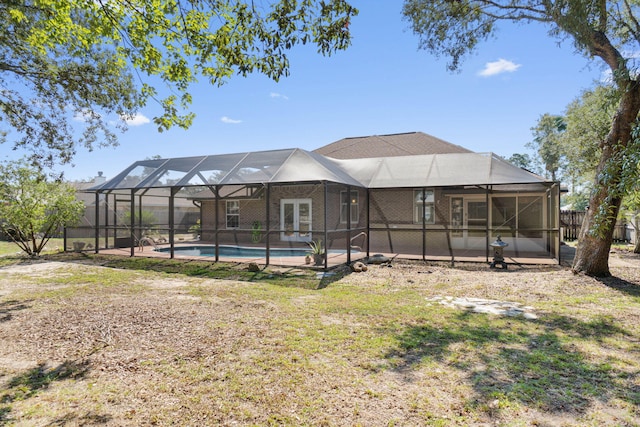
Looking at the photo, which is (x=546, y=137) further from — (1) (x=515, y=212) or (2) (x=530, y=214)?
(1) (x=515, y=212)

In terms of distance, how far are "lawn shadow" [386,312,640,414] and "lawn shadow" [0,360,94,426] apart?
3.32 meters

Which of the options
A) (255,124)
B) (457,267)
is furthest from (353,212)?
(255,124)

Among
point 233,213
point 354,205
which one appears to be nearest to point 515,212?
point 354,205

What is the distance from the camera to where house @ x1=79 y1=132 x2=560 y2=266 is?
1130cm

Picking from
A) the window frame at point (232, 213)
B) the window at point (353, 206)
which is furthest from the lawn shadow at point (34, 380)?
the window frame at point (232, 213)

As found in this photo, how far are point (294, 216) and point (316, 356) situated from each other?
12.8 m

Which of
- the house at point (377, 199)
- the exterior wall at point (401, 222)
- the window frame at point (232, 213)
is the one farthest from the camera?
the window frame at point (232, 213)

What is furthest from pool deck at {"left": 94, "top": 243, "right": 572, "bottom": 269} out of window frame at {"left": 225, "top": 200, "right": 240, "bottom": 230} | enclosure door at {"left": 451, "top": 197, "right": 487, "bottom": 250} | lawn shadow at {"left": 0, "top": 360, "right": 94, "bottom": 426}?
lawn shadow at {"left": 0, "top": 360, "right": 94, "bottom": 426}

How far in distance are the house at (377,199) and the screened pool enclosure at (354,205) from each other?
41mm

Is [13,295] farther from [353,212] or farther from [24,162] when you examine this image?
[353,212]

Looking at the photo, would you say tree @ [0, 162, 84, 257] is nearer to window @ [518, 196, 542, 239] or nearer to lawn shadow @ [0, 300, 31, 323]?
lawn shadow @ [0, 300, 31, 323]

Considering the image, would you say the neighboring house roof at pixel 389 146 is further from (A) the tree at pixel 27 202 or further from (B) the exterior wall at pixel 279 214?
(A) the tree at pixel 27 202

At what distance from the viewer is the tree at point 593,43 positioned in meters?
7.19

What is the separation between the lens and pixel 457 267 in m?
10.7
